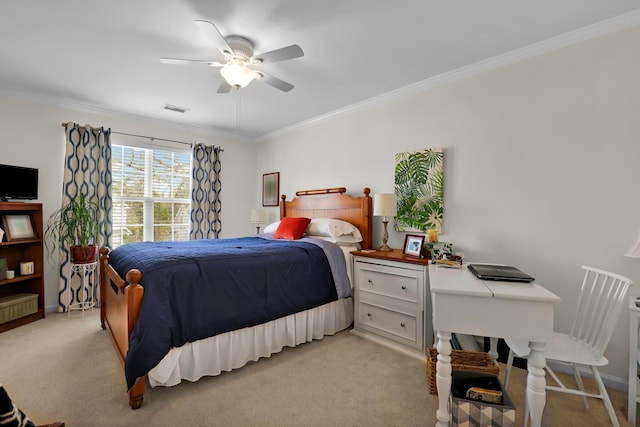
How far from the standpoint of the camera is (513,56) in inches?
101

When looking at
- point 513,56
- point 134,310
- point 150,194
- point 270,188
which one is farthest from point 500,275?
point 150,194

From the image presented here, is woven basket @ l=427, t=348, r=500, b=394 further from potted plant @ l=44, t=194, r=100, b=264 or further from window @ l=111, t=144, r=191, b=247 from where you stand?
window @ l=111, t=144, r=191, b=247

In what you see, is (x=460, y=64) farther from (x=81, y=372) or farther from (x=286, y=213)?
(x=81, y=372)

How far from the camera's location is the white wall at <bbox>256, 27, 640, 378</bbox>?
213 centimetres

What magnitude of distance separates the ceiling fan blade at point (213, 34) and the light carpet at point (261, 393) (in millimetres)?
2322

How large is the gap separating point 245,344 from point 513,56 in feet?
10.5

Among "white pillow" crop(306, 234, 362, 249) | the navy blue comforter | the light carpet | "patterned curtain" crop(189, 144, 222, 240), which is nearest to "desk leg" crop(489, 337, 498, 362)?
the light carpet

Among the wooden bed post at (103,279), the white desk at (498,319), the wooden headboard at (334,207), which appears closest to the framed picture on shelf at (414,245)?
the wooden headboard at (334,207)

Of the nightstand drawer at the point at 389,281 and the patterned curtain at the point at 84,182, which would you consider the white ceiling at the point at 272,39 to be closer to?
the patterned curtain at the point at 84,182

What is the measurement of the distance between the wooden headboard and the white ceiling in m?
1.17

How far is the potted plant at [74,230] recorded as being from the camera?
→ 3529 millimetres

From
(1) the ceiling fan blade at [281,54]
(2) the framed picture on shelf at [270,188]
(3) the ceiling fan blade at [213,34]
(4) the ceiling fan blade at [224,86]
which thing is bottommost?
(2) the framed picture on shelf at [270,188]

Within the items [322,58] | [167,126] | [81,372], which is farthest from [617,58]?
[167,126]

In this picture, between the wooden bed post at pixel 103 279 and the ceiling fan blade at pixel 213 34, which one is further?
the wooden bed post at pixel 103 279
